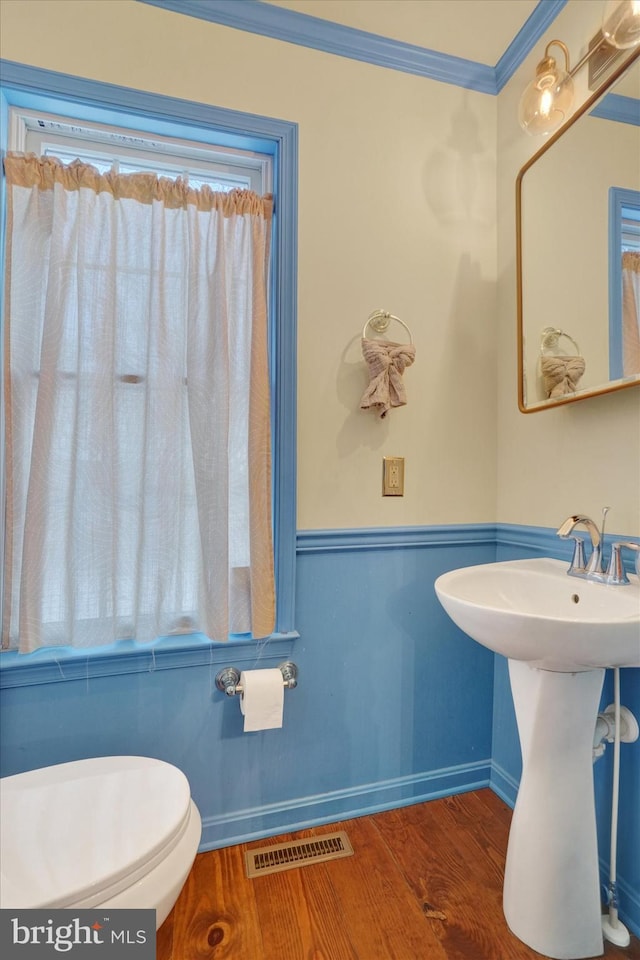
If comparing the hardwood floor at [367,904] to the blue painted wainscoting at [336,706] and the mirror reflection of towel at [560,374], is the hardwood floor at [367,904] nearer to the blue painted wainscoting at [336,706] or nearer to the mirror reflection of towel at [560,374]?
the blue painted wainscoting at [336,706]

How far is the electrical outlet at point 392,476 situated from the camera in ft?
4.84

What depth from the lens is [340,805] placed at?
4.71ft

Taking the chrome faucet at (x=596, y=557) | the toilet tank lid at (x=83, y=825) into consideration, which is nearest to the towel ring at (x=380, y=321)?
the chrome faucet at (x=596, y=557)

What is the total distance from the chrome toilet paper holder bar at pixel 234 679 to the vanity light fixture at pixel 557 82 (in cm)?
175

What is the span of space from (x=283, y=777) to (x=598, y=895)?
838 millimetres

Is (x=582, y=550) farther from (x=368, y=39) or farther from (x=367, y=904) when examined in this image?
(x=368, y=39)

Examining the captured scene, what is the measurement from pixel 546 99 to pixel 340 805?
2207mm

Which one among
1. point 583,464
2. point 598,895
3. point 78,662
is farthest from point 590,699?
point 78,662

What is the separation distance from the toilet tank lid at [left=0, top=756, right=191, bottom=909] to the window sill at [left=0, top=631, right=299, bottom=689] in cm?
25

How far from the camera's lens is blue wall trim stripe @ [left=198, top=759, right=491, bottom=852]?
1.33 meters

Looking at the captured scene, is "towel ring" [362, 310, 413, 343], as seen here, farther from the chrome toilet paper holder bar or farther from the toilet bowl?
the toilet bowl

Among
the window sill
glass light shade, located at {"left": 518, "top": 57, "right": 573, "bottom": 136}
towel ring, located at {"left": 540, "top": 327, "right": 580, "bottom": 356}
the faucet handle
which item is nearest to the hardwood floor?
the window sill

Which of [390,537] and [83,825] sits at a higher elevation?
[390,537]

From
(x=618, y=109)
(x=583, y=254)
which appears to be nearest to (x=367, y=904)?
(x=583, y=254)
